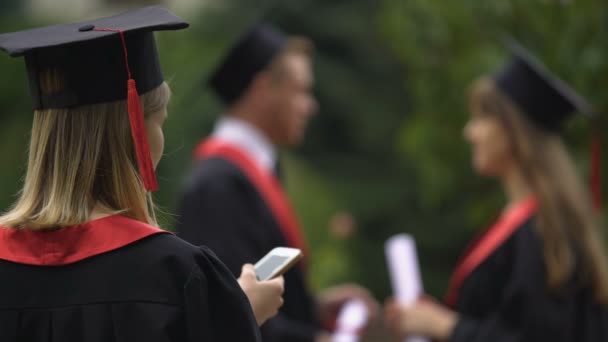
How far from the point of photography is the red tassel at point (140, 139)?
6.72 feet

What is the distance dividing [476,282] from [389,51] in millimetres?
5762

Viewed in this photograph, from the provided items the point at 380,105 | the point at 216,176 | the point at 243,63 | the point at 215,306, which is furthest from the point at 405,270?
the point at 380,105

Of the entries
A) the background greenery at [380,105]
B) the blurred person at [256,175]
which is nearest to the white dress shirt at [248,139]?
the blurred person at [256,175]

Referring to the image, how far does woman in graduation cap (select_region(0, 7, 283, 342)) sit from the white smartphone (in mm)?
178

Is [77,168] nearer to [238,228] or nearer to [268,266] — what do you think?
[268,266]

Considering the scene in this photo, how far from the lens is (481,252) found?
4301mm

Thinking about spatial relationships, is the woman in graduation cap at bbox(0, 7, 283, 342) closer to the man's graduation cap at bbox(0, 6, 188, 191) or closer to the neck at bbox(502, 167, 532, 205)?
the man's graduation cap at bbox(0, 6, 188, 191)

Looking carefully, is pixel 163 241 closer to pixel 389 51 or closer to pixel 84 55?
pixel 84 55

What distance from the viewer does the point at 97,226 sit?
2078 millimetres

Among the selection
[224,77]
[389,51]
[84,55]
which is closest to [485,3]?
[224,77]

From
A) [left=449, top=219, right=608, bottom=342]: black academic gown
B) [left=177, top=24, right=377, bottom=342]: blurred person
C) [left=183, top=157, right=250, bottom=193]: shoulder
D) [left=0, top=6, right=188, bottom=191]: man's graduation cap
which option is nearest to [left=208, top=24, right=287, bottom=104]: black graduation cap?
[left=177, top=24, right=377, bottom=342]: blurred person

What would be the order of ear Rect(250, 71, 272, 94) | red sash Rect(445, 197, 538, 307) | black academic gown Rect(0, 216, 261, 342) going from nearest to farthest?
black academic gown Rect(0, 216, 261, 342) < red sash Rect(445, 197, 538, 307) < ear Rect(250, 71, 272, 94)

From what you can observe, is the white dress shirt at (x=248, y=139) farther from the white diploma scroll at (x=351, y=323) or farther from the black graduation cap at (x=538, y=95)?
the black graduation cap at (x=538, y=95)

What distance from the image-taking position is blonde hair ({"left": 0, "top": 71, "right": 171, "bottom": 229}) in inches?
81.7
